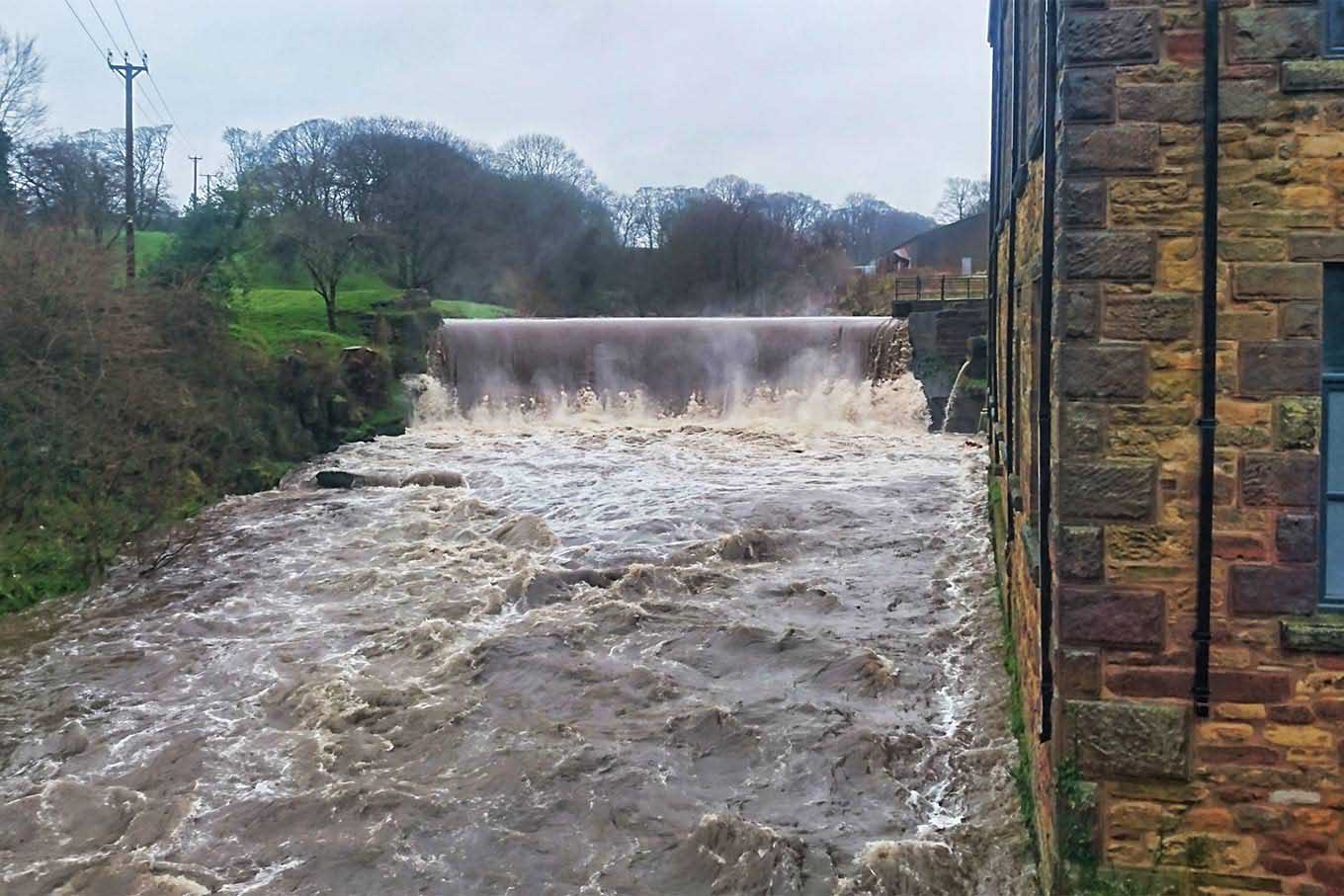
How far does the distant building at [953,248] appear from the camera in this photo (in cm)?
5141

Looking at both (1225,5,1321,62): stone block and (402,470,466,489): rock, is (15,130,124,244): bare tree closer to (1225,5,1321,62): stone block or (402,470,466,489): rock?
(402,470,466,489): rock

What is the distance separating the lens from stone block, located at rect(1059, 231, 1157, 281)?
204 inches

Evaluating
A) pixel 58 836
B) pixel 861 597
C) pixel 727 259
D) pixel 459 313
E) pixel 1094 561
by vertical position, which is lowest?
pixel 58 836

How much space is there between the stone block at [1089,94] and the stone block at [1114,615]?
2101mm

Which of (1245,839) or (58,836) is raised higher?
(1245,839)

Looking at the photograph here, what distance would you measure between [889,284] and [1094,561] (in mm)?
37330

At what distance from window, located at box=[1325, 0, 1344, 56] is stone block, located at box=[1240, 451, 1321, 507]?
173 cm

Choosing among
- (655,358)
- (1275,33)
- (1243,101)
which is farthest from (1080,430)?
(655,358)

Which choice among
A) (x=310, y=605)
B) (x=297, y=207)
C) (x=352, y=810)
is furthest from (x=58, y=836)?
(x=297, y=207)

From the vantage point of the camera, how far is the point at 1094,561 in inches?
209

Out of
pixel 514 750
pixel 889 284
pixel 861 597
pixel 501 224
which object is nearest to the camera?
pixel 514 750

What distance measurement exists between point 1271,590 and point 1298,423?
734 mm

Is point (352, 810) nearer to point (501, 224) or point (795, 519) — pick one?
point (795, 519)

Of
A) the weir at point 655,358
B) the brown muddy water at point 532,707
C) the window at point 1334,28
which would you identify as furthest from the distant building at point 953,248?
the window at point 1334,28
